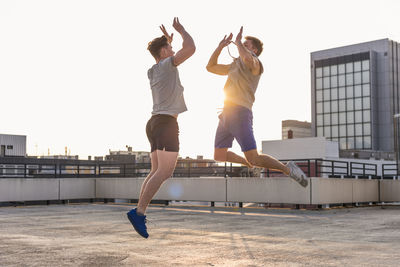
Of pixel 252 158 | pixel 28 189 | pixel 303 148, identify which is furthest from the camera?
pixel 303 148

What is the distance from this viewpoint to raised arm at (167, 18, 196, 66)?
502 centimetres

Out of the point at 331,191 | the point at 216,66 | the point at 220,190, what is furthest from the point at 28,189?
the point at 216,66

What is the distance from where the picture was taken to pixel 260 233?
7.87 metres


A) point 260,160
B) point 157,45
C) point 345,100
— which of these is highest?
point 345,100

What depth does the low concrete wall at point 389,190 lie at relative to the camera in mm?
18250

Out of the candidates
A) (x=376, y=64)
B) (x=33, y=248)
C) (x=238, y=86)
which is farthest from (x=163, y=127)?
(x=376, y=64)

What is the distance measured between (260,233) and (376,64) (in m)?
89.7

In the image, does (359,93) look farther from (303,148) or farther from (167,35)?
(167,35)

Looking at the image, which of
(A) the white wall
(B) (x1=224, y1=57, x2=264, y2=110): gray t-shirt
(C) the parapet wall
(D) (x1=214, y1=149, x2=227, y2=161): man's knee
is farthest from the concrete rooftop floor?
(A) the white wall

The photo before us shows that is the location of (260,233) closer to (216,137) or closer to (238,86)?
(216,137)

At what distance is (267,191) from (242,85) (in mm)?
9455

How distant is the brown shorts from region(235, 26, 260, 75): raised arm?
116 cm

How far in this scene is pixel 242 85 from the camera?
6.01 meters

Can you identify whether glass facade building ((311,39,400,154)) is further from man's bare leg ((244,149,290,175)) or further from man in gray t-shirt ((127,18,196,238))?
man in gray t-shirt ((127,18,196,238))
